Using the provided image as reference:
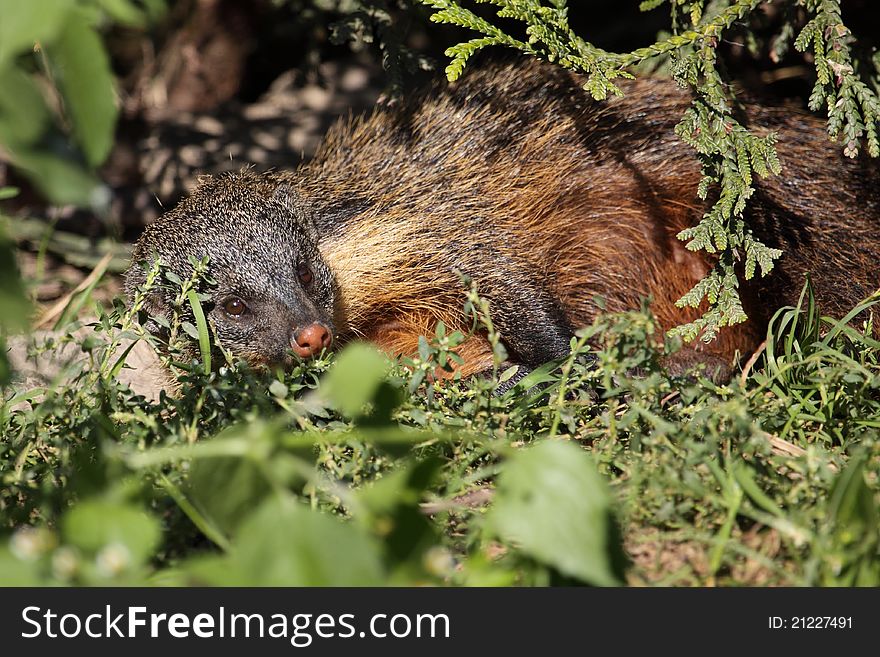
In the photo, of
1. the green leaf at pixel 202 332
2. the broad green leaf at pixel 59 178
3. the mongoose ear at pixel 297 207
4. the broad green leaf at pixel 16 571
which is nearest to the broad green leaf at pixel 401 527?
the broad green leaf at pixel 16 571

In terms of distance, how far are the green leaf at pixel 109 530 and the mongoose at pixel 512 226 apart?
188 centimetres

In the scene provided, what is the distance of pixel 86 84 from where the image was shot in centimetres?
133

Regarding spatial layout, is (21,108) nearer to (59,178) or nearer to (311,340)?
(59,178)

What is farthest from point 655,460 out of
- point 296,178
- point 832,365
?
point 296,178

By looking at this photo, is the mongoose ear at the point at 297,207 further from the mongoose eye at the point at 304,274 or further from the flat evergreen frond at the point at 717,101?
the flat evergreen frond at the point at 717,101

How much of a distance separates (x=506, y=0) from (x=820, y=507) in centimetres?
192

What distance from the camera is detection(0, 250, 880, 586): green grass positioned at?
1.50 metres

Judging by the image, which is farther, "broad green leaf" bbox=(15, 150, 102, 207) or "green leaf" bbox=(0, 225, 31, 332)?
"green leaf" bbox=(0, 225, 31, 332)

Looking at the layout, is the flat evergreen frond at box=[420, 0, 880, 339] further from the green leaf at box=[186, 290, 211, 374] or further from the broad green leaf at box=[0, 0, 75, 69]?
the broad green leaf at box=[0, 0, 75, 69]

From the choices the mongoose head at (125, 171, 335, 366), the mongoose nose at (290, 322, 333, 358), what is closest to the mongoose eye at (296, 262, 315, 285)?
the mongoose head at (125, 171, 335, 366)

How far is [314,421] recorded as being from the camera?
9.87ft

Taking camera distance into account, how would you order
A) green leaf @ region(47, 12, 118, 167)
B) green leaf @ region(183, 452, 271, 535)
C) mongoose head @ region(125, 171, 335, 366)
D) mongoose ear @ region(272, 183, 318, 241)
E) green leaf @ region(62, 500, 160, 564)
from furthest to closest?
mongoose ear @ region(272, 183, 318, 241), mongoose head @ region(125, 171, 335, 366), green leaf @ region(183, 452, 271, 535), green leaf @ region(62, 500, 160, 564), green leaf @ region(47, 12, 118, 167)

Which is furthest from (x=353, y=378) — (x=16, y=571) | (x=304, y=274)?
(x=304, y=274)

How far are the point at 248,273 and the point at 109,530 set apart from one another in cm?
204
